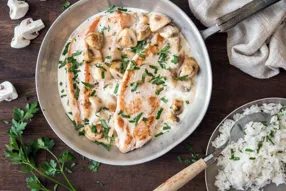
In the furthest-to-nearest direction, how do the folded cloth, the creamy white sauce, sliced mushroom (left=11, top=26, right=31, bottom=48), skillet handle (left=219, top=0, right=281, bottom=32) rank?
sliced mushroom (left=11, top=26, right=31, bottom=48)
the creamy white sauce
the folded cloth
skillet handle (left=219, top=0, right=281, bottom=32)

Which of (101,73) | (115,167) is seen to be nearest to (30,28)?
(101,73)

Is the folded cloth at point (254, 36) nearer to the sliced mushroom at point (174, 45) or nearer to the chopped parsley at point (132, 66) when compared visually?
the sliced mushroom at point (174, 45)

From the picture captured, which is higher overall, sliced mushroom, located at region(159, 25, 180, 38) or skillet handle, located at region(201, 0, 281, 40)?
A: skillet handle, located at region(201, 0, 281, 40)

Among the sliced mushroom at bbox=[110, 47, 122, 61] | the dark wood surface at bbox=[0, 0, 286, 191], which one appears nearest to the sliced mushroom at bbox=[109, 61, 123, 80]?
the sliced mushroom at bbox=[110, 47, 122, 61]

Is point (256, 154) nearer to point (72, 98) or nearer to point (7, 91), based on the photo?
point (72, 98)

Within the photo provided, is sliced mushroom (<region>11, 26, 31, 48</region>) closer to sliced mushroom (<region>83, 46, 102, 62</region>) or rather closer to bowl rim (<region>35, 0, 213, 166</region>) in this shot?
bowl rim (<region>35, 0, 213, 166</region>)

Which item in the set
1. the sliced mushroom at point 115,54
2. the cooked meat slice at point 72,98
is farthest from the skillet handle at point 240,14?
the cooked meat slice at point 72,98
